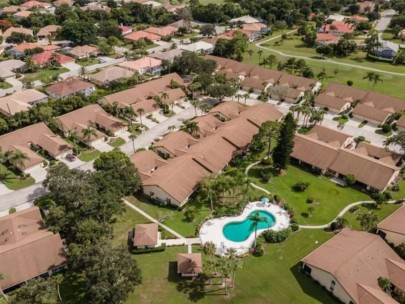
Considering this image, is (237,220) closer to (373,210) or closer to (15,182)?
(373,210)

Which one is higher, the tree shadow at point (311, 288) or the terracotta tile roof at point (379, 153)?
the terracotta tile roof at point (379, 153)

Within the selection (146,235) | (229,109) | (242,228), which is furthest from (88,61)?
(242,228)

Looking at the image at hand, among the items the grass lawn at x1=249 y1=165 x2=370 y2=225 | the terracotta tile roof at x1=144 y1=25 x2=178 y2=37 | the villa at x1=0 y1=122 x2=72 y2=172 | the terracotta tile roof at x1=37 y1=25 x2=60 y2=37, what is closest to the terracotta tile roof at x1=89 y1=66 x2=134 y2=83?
the villa at x1=0 y1=122 x2=72 y2=172

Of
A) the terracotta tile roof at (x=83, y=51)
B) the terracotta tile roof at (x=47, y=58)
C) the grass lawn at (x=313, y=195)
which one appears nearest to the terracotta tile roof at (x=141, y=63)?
the terracotta tile roof at (x=83, y=51)

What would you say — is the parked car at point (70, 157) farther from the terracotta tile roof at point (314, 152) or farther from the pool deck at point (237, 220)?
the terracotta tile roof at point (314, 152)

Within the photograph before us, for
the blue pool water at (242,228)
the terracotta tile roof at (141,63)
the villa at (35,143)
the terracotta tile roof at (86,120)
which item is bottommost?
the villa at (35,143)
